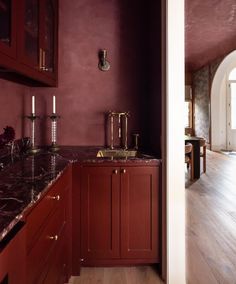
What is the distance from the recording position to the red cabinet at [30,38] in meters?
1.58

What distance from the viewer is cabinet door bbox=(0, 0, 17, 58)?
5.06 ft

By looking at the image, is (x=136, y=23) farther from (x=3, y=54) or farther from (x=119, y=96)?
(x=3, y=54)

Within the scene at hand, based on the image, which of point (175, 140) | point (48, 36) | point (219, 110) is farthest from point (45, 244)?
point (219, 110)

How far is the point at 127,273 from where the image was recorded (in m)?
2.34

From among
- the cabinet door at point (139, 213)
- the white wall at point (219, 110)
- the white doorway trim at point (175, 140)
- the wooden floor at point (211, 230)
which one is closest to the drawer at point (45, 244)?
the cabinet door at point (139, 213)

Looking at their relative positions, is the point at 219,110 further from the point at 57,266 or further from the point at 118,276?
the point at 57,266

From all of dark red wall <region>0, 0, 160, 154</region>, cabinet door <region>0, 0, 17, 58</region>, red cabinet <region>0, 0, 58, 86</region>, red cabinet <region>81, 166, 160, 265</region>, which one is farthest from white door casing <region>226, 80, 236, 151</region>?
cabinet door <region>0, 0, 17, 58</region>

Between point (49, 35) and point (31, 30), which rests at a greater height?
point (49, 35)

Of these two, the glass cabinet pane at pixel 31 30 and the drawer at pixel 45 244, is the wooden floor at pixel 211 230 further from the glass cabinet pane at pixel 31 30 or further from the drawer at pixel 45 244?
the glass cabinet pane at pixel 31 30

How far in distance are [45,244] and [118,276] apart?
108 centimetres

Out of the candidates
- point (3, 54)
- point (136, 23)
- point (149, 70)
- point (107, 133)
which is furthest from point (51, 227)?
point (136, 23)

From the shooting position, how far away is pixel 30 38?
194 cm

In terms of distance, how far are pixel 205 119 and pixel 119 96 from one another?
7.77 metres

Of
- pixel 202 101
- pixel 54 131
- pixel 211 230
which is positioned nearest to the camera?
pixel 54 131
